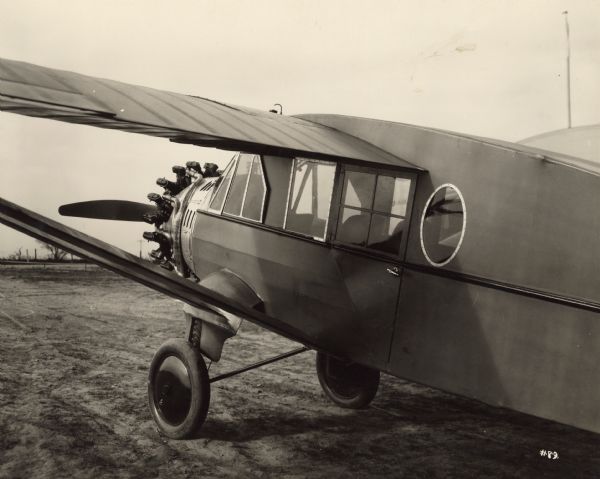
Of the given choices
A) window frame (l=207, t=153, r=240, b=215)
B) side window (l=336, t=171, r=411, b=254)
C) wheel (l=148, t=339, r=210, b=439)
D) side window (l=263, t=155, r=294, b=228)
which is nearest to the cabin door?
side window (l=336, t=171, r=411, b=254)

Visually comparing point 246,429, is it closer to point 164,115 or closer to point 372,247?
point 372,247

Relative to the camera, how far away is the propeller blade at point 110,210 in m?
7.80

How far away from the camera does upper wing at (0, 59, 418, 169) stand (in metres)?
3.48

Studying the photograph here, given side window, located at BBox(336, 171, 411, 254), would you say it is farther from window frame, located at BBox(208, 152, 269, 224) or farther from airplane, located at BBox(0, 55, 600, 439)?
window frame, located at BBox(208, 152, 269, 224)

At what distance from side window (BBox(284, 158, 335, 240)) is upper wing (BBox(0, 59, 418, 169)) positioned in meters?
0.26

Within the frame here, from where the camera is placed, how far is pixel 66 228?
12.2ft

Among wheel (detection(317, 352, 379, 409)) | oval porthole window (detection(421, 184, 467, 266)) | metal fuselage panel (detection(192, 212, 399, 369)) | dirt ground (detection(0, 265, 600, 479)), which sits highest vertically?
oval porthole window (detection(421, 184, 467, 266))

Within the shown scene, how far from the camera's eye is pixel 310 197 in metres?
4.98

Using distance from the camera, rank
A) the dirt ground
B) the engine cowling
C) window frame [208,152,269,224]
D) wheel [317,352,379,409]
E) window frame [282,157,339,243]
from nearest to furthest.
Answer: the dirt ground, window frame [282,157,339,243], window frame [208,152,269,224], wheel [317,352,379,409], the engine cowling

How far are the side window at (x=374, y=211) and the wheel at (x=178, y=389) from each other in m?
1.69

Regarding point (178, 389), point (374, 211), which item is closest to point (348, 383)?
point (178, 389)

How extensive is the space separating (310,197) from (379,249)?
2.83 ft

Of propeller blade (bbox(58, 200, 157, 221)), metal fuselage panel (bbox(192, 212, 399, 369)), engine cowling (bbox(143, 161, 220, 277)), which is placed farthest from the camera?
propeller blade (bbox(58, 200, 157, 221))

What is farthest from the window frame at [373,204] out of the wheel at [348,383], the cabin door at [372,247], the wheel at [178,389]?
the wheel at [348,383]
